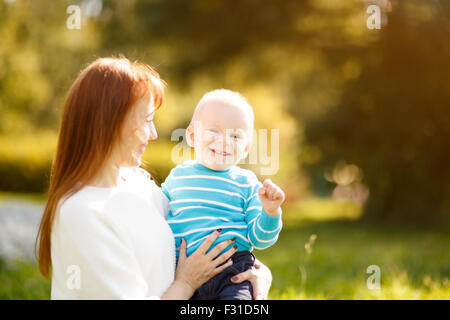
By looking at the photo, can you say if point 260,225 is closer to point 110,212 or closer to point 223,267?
point 223,267

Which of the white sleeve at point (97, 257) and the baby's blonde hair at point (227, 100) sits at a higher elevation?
the baby's blonde hair at point (227, 100)

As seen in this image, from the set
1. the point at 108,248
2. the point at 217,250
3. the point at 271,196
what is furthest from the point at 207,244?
the point at 108,248

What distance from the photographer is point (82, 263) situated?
1.64m

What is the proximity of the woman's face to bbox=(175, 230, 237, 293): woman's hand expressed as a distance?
1.42ft

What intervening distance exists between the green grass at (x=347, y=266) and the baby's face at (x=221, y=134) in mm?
1173

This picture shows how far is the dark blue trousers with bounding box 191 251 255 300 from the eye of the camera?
190 centimetres

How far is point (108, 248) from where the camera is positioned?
1.65 m

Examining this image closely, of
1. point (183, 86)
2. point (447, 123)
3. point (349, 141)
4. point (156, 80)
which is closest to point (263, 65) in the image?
point (183, 86)

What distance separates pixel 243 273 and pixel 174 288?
0.28 metres

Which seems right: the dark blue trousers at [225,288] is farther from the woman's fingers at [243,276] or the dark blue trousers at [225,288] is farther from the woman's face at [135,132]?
the woman's face at [135,132]

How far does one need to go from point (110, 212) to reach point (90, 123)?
1.10 feet

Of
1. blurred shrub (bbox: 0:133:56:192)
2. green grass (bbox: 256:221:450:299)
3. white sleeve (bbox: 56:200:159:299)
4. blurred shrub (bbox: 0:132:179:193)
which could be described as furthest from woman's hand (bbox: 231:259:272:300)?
blurred shrub (bbox: 0:133:56:192)

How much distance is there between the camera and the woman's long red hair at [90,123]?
1.78 meters

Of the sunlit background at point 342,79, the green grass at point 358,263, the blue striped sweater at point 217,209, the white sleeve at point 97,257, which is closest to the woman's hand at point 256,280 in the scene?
the blue striped sweater at point 217,209
